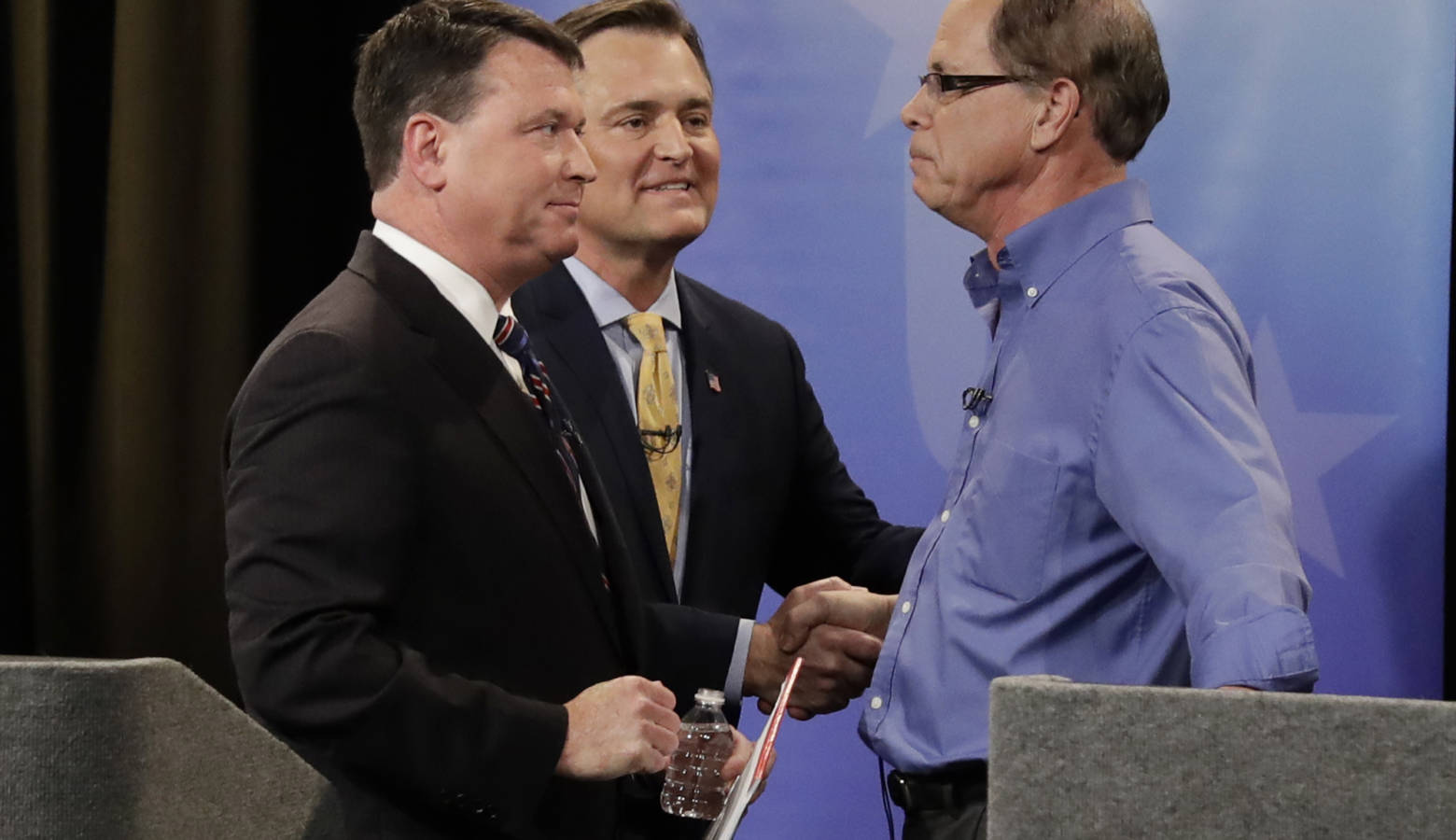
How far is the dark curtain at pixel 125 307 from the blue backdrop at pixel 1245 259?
3.85ft

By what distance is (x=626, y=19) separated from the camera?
2.91 meters

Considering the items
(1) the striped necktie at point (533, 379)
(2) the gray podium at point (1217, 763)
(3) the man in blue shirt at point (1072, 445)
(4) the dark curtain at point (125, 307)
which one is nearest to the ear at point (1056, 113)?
(3) the man in blue shirt at point (1072, 445)

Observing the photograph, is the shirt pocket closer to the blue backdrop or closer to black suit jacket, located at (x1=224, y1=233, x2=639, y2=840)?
black suit jacket, located at (x1=224, y1=233, x2=639, y2=840)

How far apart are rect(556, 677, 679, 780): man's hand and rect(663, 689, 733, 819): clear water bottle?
1.05ft

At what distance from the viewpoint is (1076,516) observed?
6.23ft

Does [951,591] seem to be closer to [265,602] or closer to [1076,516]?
[1076,516]

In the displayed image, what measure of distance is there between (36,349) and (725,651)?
1.88m

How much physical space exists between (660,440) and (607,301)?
0.26 meters

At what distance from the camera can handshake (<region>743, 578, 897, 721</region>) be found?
254cm

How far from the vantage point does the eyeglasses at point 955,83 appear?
7.29 ft

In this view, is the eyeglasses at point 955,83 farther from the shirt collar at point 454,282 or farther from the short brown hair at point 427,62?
the shirt collar at point 454,282

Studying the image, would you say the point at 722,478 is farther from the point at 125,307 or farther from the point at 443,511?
the point at 125,307

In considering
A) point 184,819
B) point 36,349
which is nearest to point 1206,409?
point 184,819

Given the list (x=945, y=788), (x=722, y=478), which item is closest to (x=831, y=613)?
(x=722, y=478)
